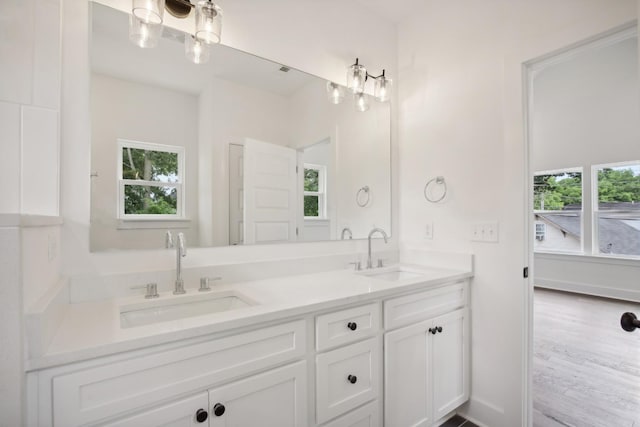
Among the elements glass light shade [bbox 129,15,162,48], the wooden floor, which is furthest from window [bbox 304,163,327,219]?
the wooden floor

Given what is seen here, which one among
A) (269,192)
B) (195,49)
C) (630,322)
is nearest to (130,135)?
(195,49)

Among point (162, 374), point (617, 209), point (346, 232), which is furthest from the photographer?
point (617, 209)

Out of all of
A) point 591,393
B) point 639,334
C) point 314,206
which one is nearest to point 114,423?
point 314,206

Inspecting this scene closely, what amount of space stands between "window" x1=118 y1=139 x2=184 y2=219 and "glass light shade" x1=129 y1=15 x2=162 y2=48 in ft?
1.39

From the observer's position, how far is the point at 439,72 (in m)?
2.09

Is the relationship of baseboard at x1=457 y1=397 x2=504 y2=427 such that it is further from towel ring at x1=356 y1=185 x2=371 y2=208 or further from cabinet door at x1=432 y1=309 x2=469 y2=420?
towel ring at x1=356 y1=185 x2=371 y2=208

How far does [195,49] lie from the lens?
1.49m

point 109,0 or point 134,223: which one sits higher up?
point 109,0

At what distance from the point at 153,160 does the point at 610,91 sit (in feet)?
20.0

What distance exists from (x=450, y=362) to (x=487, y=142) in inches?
→ 50.1

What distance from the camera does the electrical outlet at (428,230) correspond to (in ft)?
6.98

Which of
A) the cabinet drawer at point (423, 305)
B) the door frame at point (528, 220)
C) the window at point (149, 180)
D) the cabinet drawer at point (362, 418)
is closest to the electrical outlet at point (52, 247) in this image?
the window at point (149, 180)

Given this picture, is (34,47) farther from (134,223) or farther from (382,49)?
(382,49)

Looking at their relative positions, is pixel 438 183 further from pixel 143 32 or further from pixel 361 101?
pixel 143 32
